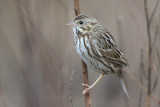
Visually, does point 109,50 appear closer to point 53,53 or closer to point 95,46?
point 95,46

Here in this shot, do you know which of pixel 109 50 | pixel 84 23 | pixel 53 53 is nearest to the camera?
pixel 84 23

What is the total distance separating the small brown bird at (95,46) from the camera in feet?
12.4

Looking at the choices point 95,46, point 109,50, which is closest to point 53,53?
point 95,46

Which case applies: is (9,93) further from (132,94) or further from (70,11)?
(70,11)

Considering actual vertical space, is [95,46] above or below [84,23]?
below

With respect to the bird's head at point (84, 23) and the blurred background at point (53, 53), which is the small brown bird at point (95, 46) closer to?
the bird's head at point (84, 23)

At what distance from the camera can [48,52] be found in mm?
4012

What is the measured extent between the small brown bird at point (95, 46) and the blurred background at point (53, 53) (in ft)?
0.39

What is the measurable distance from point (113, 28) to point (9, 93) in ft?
9.16

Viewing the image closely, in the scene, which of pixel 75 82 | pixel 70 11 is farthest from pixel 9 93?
pixel 70 11

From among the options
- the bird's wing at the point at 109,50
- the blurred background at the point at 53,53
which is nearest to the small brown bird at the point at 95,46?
the bird's wing at the point at 109,50

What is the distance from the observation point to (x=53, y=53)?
3.91m

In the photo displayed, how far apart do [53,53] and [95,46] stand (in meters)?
0.49

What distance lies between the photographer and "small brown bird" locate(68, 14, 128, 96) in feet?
12.4
